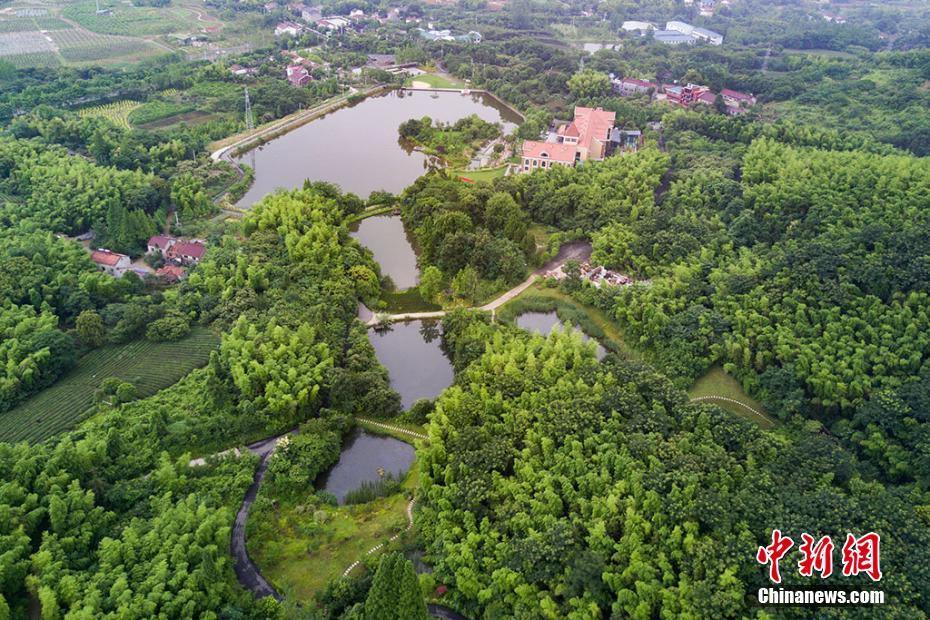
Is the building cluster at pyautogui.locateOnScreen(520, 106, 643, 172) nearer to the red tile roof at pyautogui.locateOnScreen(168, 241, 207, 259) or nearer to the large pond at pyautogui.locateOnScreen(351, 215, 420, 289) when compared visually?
the large pond at pyautogui.locateOnScreen(351, 215, 420, 289)

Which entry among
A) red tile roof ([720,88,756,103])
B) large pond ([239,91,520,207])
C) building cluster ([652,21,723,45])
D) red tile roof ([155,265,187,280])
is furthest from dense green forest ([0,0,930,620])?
building cluster ([652,21,723,45])

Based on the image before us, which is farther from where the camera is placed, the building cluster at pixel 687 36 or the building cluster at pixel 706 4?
the building cluster at pixel 706 4

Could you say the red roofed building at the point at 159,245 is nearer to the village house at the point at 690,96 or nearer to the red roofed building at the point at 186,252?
the red roofed building at the point at 186,252

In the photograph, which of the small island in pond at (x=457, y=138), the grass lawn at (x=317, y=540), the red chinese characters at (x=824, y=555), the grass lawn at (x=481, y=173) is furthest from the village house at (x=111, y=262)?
the red chinese characters at (x=824, y=555)

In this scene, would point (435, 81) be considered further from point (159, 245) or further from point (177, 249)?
point (177, 249)

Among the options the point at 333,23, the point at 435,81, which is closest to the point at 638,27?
the point at 435,81

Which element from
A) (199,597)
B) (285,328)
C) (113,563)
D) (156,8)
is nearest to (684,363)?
(285,328)

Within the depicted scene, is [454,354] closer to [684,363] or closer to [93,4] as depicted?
[684,363]
